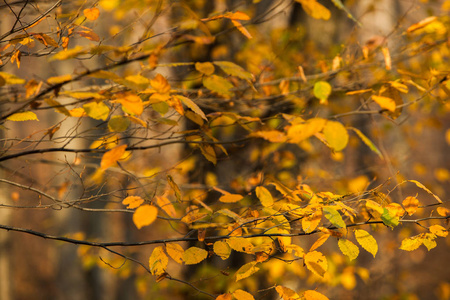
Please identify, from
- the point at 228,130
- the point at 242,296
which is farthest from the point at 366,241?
the point at 228,130

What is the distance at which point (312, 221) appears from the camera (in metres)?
1.08

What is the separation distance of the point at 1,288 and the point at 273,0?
4176 millimetres

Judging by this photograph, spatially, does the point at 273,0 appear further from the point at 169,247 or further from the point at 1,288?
the point at 1,288

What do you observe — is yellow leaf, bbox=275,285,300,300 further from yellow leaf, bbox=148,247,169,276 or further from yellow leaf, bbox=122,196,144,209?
yellow leaf, bbox=122,196,144,209

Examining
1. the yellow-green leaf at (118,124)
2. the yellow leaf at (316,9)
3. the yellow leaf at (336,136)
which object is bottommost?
the yellow leaf at (336,136)

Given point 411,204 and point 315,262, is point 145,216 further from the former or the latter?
point 411,204

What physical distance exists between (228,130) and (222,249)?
2.03 m

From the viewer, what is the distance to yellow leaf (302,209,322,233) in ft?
3.51

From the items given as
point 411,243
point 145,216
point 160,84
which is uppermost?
point 160,84

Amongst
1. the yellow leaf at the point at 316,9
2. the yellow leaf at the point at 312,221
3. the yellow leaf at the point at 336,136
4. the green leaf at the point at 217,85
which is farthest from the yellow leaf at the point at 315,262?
the yellow leaf at the point at 316,9

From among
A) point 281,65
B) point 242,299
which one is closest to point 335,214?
point 242,299

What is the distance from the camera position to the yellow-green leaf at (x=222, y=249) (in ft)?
3.73

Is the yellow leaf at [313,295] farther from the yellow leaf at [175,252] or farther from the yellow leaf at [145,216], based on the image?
the yellow leaf at [145,216]

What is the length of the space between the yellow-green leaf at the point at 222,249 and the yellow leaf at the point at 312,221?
0.79 ft
